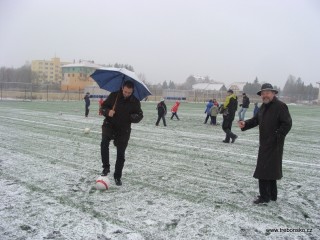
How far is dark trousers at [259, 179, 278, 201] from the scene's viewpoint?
5203 mm

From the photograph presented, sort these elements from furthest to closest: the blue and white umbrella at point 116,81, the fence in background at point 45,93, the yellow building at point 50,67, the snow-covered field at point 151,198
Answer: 1. the yellow building at point 50,67
2. the fence in background at point 45,93
3. the blue and white umbrella at point 116,81
4. the snow-covered field at point 151,198

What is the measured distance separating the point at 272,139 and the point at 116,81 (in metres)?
2.92

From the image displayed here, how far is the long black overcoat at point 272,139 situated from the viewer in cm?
Answer: 495

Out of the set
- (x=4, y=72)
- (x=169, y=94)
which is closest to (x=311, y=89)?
(x=169, y=94)

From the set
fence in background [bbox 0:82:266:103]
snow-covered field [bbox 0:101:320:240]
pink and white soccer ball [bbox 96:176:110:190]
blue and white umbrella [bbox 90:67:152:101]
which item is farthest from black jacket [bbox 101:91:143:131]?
fence in background [bbox 0:82:266:103]

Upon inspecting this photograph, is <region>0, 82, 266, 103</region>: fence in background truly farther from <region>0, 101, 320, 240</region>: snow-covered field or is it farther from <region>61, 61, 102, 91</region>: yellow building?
<region>61, 61, 102, 91</region>: yellow building

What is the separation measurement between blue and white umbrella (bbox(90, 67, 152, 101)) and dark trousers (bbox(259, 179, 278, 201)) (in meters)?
2.50

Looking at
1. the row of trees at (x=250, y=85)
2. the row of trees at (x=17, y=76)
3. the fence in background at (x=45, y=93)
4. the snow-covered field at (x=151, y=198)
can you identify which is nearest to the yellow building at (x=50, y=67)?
the row of trees at (x=250, y=85)

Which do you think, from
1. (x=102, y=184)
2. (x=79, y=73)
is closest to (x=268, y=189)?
(x=102, y=184)

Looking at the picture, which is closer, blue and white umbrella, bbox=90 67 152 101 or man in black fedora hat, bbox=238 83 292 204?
man in black fedora hat, bbox=238 83 292 204

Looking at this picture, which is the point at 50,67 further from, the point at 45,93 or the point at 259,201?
the point at 259,201

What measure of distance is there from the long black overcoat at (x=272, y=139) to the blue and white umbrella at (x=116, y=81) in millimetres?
2146

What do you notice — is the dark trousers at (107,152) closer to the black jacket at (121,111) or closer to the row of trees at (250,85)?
the black jacket at (121,111)

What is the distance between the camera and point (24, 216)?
14.2 ft
